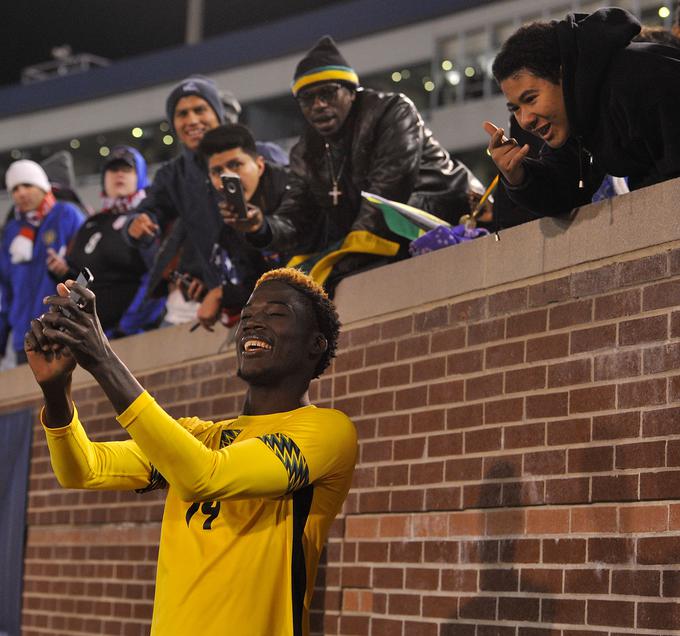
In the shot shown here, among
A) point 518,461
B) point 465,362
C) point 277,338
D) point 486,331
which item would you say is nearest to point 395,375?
point 465,362

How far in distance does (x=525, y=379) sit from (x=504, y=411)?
0.16m

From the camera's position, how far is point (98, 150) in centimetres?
3656

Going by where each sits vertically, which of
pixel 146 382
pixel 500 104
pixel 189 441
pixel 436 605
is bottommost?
pixel 436 605

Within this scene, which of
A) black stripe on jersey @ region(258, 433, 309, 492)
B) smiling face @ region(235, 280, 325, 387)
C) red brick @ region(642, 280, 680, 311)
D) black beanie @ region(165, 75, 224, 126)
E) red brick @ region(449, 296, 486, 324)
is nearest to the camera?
black stripe on jersey @ region(258, 433, 309, 492)

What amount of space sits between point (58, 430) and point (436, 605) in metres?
2.19

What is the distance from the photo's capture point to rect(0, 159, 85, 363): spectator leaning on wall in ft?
31.8

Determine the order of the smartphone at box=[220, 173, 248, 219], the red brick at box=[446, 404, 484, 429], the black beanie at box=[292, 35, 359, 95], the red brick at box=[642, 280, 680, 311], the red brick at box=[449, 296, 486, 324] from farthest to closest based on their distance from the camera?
1. the black beanie at box=[292, 35, 359, 95]
2. the smartphone at box=[220, 173, 248, 219]
3. the red brick at box=[449, 296, 486, 324]
4. the red brick at box=[446, 404, 484, 429]
5. the red brick at box=[642, 280, 680, 311]

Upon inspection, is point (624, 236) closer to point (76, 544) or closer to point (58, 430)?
point (58, 430)

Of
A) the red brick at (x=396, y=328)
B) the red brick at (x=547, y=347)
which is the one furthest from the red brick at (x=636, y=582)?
the red brick at (x=396, y=328)

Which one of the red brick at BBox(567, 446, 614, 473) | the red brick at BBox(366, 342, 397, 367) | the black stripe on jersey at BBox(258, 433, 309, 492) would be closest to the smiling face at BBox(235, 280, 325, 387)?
the black stripe on jersey at BBox(258, 433, 309, 492)

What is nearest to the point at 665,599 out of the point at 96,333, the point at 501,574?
the point at 501,574

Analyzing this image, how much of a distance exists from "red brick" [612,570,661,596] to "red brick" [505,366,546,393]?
84 centimetres

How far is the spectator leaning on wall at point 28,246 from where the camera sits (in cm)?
970

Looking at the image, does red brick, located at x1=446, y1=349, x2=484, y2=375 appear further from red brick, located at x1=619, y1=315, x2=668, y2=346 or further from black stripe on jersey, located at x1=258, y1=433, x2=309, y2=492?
black stripe on jersey, located at x1=258, y1=433, x2=309, y2=492
